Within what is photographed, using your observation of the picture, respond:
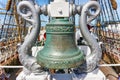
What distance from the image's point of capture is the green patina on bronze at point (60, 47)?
2453 mm

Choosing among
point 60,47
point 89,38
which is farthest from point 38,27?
point 89,38

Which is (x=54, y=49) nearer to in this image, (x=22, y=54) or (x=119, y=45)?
(x=22, y=54)

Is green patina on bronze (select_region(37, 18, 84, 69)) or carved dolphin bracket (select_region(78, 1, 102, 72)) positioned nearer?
green patina on bronze (select_region(37, 18, 84, 69))

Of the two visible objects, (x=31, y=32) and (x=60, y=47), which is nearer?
(x=60, y=47)

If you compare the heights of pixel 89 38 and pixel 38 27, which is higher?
pixel 38 27

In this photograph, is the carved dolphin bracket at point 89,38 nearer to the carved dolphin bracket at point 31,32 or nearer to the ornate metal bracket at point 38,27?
the ornate metal bracket at point 38,27

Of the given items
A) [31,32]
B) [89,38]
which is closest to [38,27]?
Result: [31,32]

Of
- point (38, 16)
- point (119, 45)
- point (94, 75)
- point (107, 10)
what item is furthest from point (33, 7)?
point (107, 10)

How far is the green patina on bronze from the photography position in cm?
245

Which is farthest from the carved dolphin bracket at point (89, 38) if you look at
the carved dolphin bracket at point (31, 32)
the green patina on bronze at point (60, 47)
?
the carved dolphin bracket at point (31, 32)

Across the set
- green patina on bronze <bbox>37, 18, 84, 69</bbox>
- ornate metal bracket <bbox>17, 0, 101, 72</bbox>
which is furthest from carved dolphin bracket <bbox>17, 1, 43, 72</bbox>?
green patina on bronze <bbox>37, 18, 84, 69</bbox>

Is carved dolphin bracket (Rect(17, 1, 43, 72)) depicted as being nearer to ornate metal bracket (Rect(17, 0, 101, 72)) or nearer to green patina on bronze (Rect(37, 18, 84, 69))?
ornate metal bracket (Rect(17, 0, 101, 72))

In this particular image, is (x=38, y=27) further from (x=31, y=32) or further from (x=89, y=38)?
(x=89, y=38)

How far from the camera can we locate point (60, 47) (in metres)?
A: 2.58
